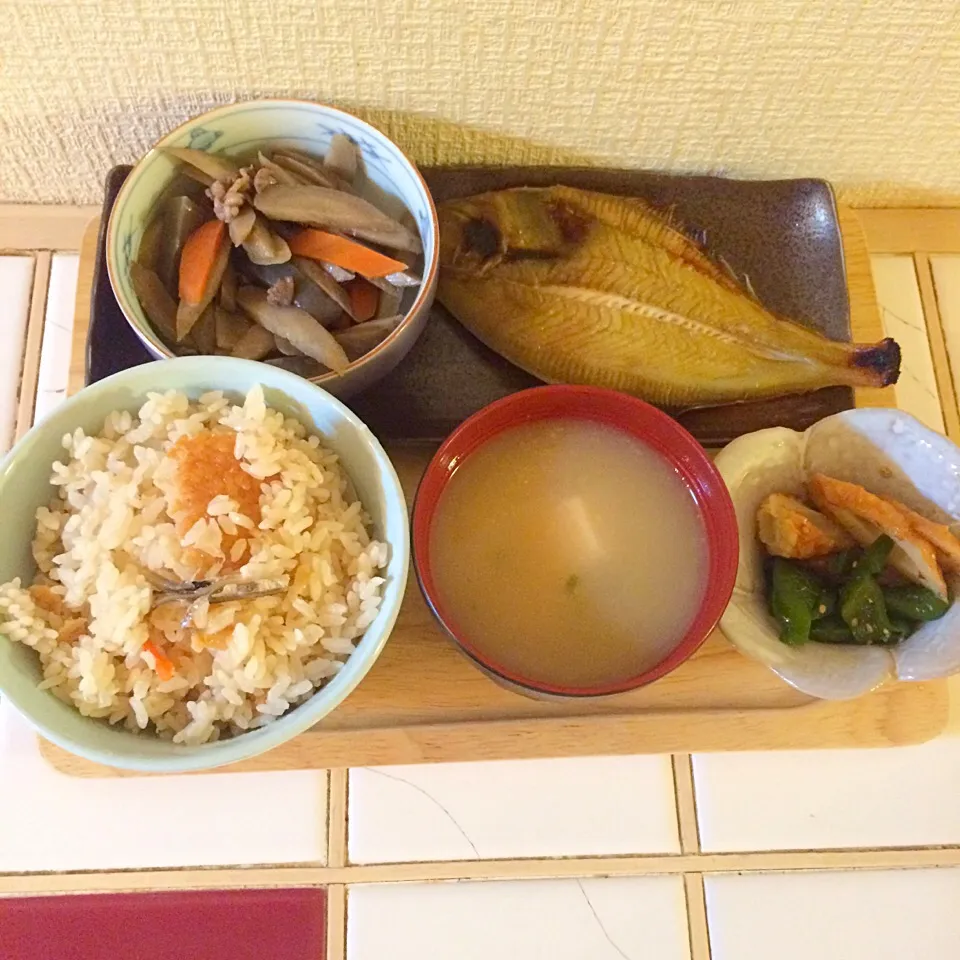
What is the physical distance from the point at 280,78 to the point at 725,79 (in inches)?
17.2

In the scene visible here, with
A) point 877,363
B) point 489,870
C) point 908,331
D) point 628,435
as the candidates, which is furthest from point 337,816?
point 908,331

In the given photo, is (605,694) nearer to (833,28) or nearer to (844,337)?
(844,337)

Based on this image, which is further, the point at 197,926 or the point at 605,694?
the point at 197,926

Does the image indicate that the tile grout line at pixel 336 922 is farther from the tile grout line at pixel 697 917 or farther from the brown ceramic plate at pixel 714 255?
the brown ceramic plate at pixel 714 255

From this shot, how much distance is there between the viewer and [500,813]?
2.98 ft

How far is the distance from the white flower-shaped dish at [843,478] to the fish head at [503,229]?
0.93 ft

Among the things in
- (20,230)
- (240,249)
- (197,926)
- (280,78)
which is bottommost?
(197,926)

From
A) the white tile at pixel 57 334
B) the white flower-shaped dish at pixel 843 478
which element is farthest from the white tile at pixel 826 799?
the white tile at pixel 57 334

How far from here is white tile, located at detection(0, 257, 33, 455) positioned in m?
1.02

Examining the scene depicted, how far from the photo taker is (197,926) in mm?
879

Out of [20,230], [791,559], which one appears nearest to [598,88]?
[791,559]

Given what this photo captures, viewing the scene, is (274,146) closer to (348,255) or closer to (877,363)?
(348,255)

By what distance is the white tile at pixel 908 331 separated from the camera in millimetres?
1055

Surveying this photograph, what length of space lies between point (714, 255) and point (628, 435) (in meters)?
0.26
